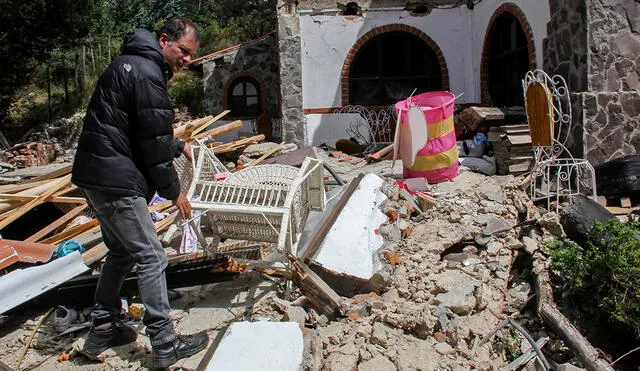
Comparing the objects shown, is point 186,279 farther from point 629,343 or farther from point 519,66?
point 519,66

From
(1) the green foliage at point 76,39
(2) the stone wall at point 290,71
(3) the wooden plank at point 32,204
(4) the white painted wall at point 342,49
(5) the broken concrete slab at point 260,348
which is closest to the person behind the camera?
(5) the broken concrete slab at point 260,348

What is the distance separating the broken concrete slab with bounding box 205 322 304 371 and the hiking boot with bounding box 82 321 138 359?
0.66 metres

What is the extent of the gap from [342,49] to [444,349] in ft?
29.7

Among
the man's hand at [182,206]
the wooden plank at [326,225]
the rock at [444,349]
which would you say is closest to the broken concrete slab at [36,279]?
→ the man's hand at [182,206]

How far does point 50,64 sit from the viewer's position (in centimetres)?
2095

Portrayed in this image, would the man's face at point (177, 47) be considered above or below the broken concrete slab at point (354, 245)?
above

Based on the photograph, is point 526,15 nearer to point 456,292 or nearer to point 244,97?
point 456,292

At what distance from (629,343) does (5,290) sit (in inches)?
160

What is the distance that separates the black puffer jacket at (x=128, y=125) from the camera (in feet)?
9.20

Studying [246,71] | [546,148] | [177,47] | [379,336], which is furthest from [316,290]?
[246,71]

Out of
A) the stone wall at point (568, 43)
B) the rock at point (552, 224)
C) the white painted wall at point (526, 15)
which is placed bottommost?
the rock at point (552, 224)

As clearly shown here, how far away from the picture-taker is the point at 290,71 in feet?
36.5

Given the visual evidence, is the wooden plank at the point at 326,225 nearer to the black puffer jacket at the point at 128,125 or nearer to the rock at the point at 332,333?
the rock at the point at 332,333

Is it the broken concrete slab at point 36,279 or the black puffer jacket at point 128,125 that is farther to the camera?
the broken concrete slab at point 36,279
